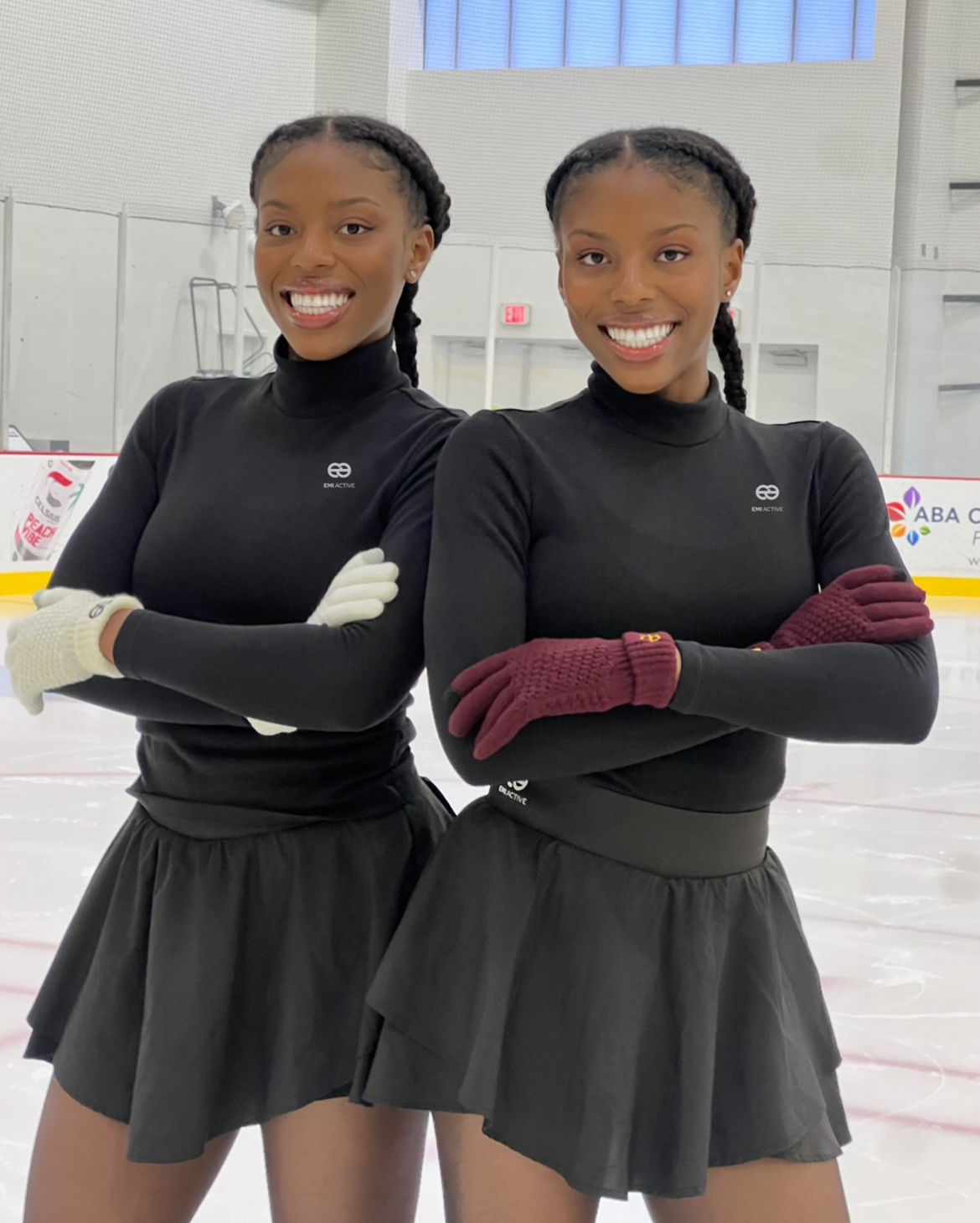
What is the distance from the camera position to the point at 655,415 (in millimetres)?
1523

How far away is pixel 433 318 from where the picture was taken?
1209 centimetres

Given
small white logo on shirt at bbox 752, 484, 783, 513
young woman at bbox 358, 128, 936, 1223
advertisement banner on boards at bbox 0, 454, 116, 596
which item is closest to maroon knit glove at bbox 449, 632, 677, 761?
young woman at bbox 358, 128, 936, 1223

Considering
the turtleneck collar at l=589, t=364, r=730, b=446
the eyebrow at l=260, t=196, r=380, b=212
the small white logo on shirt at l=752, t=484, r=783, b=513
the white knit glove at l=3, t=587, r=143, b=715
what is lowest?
the white knit glove at l=3, t=587, r=143, b=715

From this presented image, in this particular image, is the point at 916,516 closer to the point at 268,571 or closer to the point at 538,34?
the point at 538,34

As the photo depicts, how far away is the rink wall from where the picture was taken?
9289mm

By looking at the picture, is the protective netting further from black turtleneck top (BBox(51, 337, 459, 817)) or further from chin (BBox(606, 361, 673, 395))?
chin (BBox(606, 361, 673, 395))

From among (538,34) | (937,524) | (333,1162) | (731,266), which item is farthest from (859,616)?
(538,34)

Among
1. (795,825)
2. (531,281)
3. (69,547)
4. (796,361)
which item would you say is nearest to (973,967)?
(795,825)

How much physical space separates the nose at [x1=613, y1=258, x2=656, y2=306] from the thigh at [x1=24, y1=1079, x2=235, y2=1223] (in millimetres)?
986

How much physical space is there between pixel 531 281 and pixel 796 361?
2583mm

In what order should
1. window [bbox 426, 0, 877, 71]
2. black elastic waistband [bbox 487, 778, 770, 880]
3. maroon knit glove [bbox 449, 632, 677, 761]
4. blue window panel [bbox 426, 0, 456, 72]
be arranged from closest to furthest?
maroon knit glove [bbox 449, 632, 677, 761] < black elastic waistband [bbox 487, 778, 770, 880] < window [bbox 426, 0, 877, 71] < blue window panel [bbox 426, 0, 456, 72]

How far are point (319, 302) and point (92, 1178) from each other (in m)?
0.95

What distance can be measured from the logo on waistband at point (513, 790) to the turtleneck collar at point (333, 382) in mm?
475

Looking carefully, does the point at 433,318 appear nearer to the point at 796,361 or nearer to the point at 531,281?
the point at 531,281
